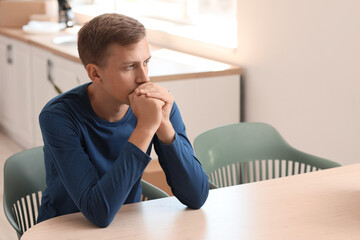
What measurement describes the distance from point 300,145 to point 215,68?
0.63 m

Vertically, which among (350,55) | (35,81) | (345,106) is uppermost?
(350,55)

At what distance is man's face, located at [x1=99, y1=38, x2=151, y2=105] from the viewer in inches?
56.9

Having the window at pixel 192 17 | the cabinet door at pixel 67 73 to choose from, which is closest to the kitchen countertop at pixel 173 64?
the cabinet door at pixel 67 73

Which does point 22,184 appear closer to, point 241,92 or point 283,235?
point 283,235

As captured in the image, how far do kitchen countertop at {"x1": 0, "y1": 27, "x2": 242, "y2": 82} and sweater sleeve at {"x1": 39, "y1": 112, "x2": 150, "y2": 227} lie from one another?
1532 mm

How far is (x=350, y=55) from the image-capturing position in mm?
2545

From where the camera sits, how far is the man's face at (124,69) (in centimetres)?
145

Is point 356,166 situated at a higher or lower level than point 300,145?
higher

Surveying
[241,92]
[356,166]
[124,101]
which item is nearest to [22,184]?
[124,101]

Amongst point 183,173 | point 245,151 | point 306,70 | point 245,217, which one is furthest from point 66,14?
point 245,217

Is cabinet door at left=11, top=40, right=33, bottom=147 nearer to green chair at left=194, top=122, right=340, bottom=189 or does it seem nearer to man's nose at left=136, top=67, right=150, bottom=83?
green chair at left=194, top=122, right=340, bottom=189

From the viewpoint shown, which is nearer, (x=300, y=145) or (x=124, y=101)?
(x=124, y=101)

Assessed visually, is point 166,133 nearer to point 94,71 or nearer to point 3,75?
point 94,71

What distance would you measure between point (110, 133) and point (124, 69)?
0.19 m
